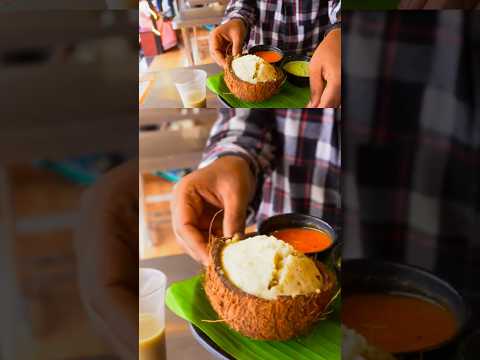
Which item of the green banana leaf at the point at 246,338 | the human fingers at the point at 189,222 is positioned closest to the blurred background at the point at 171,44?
the human fingers at the point at 189,222

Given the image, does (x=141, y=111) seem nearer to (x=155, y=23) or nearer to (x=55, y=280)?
(x=155, y=23)

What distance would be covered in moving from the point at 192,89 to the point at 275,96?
10 centimetres

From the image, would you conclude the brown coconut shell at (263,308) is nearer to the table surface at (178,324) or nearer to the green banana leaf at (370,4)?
the table surface at (178,324)

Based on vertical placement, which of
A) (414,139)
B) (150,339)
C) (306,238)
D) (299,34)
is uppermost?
(299,34)

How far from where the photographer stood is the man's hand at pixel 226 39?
561 millimetres

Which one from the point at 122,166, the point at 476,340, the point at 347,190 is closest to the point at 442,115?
the point at 347,190

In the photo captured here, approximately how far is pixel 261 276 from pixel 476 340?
0.89 feet

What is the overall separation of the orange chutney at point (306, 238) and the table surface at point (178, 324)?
0.11 meters

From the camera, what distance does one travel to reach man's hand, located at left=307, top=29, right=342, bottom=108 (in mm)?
556

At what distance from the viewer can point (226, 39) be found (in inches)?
22.2

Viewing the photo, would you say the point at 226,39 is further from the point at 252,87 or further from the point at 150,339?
the point at 150,339

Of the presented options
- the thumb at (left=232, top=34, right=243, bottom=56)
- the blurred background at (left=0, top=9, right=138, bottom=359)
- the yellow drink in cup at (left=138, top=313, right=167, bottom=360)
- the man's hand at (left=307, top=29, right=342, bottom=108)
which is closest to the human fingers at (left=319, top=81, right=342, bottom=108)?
the man's hand at (left=307, top=29, right=342, bottom=108)

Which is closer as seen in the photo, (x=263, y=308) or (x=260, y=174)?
(x=263, y=308)

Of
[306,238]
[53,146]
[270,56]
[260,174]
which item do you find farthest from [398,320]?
[53,146]
